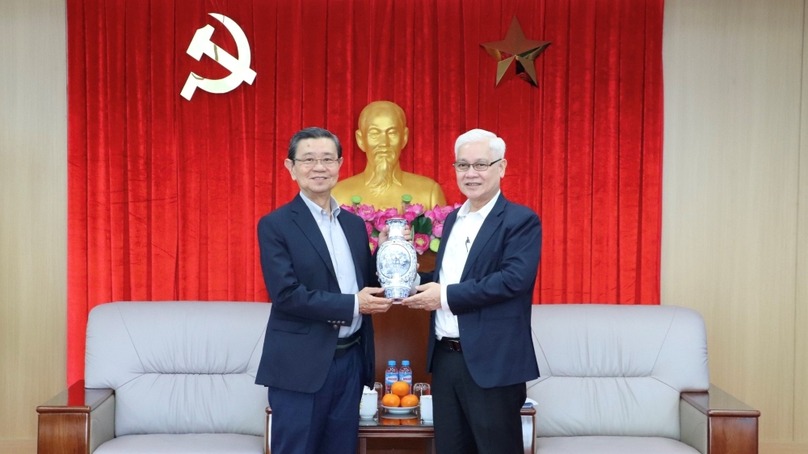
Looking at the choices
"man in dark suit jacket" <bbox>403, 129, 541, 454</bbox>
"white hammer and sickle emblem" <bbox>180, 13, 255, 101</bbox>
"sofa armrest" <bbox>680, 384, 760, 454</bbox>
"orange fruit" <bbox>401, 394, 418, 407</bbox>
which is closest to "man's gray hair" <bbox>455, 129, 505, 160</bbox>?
"man in dark suit jacket" <bbox>403, 129, 541, 454</bbox>

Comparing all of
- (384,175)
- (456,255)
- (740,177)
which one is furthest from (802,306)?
(456,255)

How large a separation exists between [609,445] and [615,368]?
0.44 meters

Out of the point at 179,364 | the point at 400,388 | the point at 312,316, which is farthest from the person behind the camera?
the point at 179,364

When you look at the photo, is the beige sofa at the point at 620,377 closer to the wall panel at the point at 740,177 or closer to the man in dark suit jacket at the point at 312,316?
the wall panel at the point at 740,177

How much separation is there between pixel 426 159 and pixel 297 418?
7.36 ft

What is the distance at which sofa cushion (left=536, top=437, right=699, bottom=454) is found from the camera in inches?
118

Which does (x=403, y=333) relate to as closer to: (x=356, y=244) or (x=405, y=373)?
(x=405, y=373)

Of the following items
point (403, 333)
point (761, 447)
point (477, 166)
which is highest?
point (477, 166)

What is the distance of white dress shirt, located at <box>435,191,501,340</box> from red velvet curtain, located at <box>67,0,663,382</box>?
5.75 feet

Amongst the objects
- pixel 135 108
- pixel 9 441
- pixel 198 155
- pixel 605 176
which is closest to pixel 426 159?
pixel 605 176

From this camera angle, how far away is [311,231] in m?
2.31

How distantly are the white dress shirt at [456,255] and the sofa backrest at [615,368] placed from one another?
1104mm

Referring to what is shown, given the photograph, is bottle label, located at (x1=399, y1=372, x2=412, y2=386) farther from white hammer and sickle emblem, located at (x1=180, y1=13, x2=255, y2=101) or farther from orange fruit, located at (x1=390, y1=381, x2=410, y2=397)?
white hammer and sickle emblem, located at (x1=180, y1=13, x2=255, y2=101)

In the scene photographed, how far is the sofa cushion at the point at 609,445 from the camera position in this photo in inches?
118
